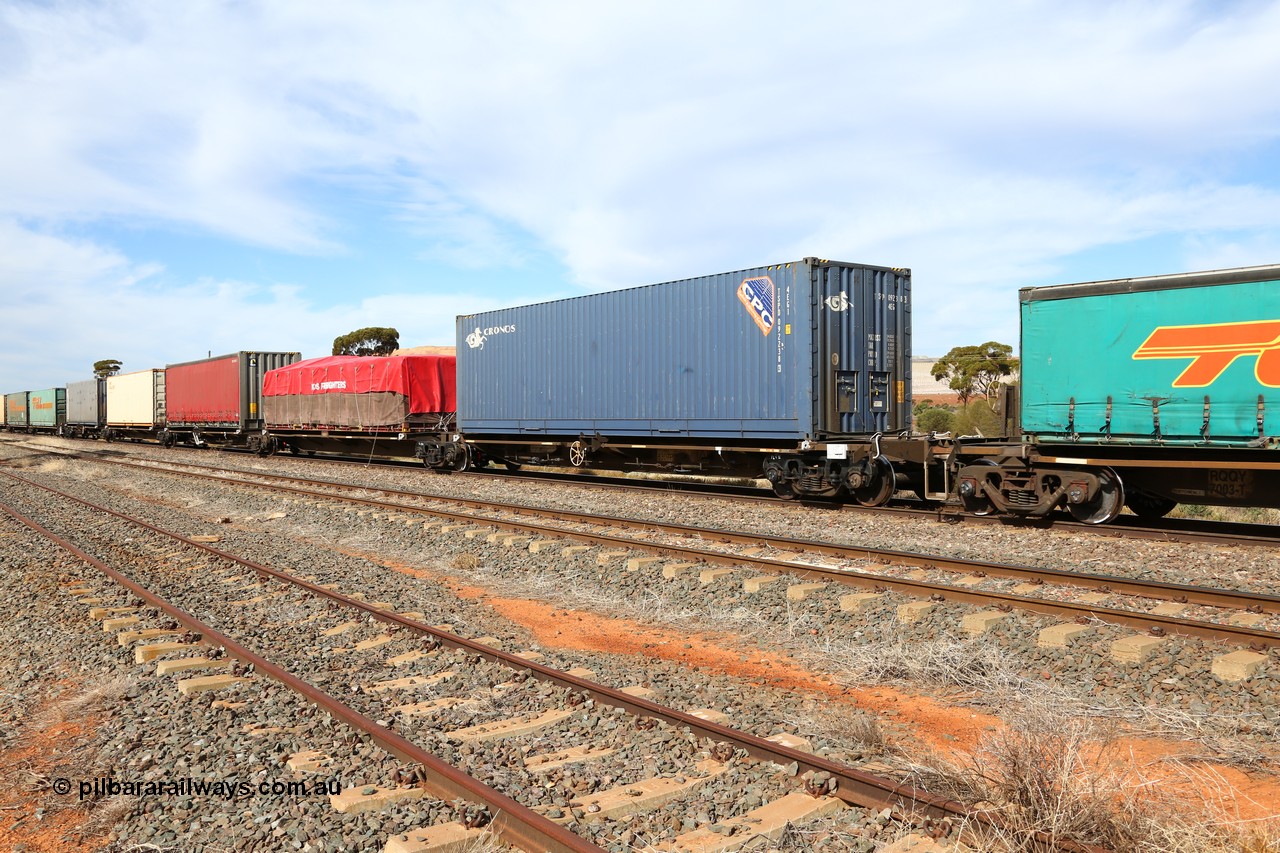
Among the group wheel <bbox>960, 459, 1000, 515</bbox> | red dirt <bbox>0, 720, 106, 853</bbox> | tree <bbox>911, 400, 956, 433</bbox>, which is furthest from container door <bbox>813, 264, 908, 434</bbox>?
tree <bbox>911, 400, 956, 433</bbox>

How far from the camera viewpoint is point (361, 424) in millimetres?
25219

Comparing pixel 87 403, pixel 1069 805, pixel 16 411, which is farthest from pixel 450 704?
pixel 16 411

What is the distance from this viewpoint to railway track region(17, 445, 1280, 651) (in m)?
6.88

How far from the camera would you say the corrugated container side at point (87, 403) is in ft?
155

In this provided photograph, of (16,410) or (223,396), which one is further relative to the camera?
(16,410)

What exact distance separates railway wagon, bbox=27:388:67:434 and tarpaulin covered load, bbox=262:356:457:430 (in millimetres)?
35291

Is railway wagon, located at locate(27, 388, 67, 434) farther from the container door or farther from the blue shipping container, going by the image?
the container door

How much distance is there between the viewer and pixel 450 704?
534 centimetres

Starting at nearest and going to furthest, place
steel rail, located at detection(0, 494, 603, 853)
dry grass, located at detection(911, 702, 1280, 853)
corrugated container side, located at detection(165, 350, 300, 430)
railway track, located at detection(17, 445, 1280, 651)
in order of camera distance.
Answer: dry grass, located at detection(911, 702, 1280, 853)
steel rail, located at detection(0, 494, 603, 853)
railway track, located at detection(17, 445, 1280, 651)
corrugated container side, located at detection(165, 350, 300, 430)

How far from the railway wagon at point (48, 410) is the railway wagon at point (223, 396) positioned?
22601 mm

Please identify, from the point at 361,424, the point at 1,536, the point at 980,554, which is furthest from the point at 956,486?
the point at 361,424

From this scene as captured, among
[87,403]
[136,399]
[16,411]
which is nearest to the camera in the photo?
[136,399]

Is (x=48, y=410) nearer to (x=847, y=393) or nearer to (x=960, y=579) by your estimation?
(x=847, y=393)

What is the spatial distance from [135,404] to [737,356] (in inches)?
1481
